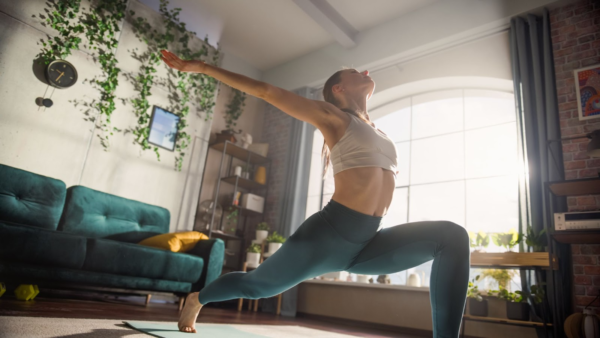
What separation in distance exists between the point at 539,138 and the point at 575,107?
38cm

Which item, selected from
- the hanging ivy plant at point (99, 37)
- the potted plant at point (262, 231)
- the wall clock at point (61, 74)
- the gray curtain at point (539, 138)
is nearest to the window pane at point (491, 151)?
the gray curtain at point (539, 138)

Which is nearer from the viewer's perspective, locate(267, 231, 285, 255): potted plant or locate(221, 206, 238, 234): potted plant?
locate(267, 231, 285, 255): potted plant

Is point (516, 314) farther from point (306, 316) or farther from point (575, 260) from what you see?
point (306, 316)

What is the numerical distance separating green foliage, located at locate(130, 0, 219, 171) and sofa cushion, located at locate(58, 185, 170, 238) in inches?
34.0

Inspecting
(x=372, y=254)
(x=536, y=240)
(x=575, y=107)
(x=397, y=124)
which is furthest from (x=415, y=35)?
(x=372, y=254)

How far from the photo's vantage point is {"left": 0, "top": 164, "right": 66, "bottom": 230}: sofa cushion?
3.02 meters

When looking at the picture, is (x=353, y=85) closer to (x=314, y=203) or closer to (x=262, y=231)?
(x=262, y=231)

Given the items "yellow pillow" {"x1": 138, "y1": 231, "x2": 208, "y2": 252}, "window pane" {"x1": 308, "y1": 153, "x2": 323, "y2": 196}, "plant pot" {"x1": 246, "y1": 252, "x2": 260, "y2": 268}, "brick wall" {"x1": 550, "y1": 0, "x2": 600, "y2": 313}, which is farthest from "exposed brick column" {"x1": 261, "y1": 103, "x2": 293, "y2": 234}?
"brick wall" {"x1": 550, "y1": 0, "x2": 600, "y2": 313}

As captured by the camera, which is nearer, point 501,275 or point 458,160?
point 501,275

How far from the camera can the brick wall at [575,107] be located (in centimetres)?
295

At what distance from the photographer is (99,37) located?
4184 mm

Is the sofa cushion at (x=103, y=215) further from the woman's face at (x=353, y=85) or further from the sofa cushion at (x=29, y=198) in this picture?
the woman's face at (x=353, y=85)

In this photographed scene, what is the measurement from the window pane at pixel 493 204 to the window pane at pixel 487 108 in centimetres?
66

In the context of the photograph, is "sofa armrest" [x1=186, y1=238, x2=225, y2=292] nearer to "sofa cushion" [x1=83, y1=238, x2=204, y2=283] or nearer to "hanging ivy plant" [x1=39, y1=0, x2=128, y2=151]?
"sofa cushion" [x1=83, y1=238, x2=204, y2=283]
